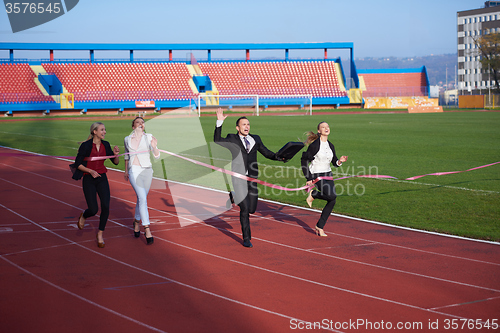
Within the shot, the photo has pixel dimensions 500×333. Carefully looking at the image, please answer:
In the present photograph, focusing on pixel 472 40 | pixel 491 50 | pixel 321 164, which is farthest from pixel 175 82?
pixel 472 40

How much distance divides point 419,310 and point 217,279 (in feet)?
8.14

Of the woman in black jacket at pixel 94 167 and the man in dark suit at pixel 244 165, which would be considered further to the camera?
the man in dark suit at pixel 244 165

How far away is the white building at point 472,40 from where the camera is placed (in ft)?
426

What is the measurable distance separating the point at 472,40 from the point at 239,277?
14830cm

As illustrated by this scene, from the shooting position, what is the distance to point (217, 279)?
6.59 m

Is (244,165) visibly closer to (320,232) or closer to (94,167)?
(320,232)

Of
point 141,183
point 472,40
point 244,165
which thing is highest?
point 472,40

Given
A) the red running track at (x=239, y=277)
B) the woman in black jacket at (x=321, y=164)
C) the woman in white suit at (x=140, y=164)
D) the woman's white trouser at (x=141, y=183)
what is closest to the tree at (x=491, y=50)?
the red running track at (x=239, y=277)

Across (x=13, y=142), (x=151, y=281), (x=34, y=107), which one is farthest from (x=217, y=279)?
(x=34, y=107)

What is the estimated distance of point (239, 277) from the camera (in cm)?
666

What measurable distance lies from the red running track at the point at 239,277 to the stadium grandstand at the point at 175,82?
47.7 meters

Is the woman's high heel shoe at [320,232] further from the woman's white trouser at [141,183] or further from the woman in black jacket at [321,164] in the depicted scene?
the woman's white trouser at [141,183]

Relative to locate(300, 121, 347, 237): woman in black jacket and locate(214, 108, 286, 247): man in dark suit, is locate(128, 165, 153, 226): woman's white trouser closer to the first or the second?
locate(214, 108, 286, 247): man in dark suit

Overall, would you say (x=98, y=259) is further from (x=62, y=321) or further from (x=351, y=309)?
(x=351, y=309)
